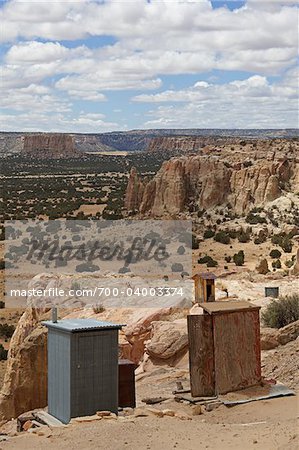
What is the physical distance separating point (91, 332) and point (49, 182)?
9805 centimetres

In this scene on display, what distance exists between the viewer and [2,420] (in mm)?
14609

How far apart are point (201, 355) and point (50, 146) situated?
18444 centimetres

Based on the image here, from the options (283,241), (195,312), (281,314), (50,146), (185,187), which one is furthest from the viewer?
(50,146)

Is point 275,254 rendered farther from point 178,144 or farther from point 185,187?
point 178,144

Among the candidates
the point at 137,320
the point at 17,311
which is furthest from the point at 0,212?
the point at 137,320

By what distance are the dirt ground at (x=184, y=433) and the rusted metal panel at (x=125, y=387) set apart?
154cm

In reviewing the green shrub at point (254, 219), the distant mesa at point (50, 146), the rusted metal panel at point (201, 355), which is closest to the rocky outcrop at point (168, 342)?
the rusted metal panel at point (201, 355)

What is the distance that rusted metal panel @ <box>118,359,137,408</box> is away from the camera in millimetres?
12625

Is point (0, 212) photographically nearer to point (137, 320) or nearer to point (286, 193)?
point (286, 193)

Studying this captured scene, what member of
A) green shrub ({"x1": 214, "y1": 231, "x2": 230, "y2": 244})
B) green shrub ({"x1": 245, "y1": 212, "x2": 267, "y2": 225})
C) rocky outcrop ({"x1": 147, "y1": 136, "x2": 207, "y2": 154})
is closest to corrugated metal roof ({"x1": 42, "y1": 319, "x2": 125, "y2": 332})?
green shrub ({"x1": 214, "y1": 231, "x2": 230, "y2": 244})

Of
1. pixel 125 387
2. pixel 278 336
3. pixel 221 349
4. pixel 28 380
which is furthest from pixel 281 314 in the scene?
pixel 28 380

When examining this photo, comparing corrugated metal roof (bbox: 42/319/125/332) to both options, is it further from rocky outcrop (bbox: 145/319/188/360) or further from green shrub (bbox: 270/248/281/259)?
green shrub (bbox: 270/248/281/259)

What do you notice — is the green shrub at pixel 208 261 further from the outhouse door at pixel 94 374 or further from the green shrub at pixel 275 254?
the outhouse door at pixel 94 374

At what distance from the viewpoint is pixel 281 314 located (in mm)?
17219
